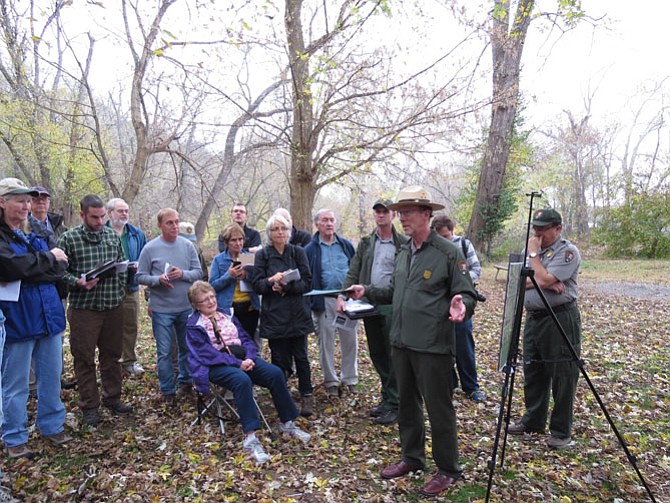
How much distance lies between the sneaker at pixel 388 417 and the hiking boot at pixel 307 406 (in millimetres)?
676

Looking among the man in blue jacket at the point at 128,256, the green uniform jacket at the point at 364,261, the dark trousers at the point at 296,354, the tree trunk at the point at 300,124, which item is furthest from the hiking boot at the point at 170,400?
the tree trunk at the point at 300,124

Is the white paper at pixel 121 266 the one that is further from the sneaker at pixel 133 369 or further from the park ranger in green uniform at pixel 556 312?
the park ranger in green uniform at pixel 556 312

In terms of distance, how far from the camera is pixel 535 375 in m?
4.24

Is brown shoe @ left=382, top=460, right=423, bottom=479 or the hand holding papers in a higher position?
the hand holding papers

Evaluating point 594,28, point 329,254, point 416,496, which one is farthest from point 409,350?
point 594,28

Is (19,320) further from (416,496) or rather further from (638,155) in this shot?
(638,155)

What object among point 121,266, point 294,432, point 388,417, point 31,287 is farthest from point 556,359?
point 31,287

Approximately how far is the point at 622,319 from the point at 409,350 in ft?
25.2

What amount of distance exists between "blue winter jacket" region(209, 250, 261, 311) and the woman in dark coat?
1.69 feet

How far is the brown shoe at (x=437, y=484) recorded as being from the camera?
10.8ft

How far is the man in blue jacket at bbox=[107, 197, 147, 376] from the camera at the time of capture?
5.73 metres

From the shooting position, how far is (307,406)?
15.9 feet

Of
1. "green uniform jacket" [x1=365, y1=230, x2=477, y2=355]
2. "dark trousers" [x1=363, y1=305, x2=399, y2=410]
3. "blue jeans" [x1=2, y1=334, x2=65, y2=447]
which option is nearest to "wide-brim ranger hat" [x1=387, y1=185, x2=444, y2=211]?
"green uniform jacket" [x1=365, y1=230, x2=477, y2=355]

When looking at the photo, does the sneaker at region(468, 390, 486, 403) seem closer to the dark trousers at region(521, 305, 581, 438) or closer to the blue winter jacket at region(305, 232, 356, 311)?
the dark trousers at region(521, 305, 581, 438)
